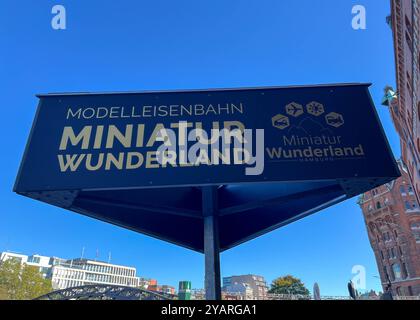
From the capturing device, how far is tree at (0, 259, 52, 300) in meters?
50.5

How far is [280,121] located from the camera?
436 centimetres

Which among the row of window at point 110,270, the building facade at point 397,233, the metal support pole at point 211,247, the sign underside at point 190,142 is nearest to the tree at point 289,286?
the building facade at point 397,233

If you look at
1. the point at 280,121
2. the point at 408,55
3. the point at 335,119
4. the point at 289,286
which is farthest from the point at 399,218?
the point at 280,121

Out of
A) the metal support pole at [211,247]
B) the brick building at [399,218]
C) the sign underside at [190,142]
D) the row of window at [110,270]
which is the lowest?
the metal support pole at [211,247]

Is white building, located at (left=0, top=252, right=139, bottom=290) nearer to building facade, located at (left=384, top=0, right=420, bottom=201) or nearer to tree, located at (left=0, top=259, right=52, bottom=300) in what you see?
tree, located at (left=0, top=259, right=52, bottom=300)

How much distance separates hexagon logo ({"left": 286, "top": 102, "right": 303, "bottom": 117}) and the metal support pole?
1.61 metres

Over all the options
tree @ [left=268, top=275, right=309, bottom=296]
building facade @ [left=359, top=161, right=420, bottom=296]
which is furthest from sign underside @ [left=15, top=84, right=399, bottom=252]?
tree @ [left=268, top=275, right=309, bottom=296]

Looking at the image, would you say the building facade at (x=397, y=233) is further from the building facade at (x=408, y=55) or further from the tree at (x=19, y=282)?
the tree at (x=19, y=282)

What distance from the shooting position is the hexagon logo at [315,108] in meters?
4.40

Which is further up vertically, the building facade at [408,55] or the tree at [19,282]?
the building facade at [408,55]

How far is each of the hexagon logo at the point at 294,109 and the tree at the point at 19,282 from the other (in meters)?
59.1

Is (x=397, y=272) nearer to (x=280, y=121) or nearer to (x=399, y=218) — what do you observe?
(x=399, y=218)
